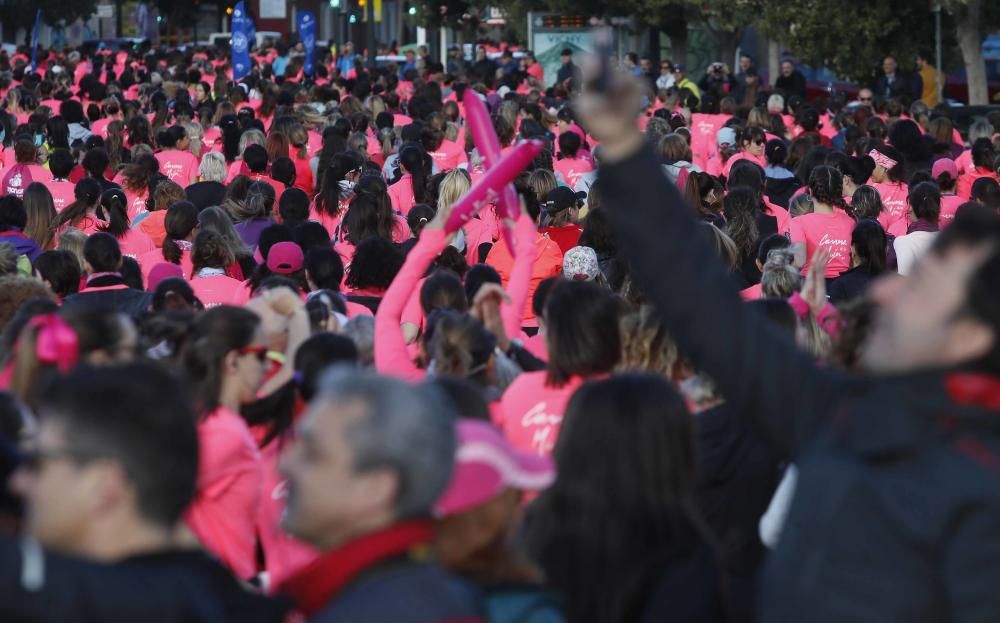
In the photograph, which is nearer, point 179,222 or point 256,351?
point 256,351

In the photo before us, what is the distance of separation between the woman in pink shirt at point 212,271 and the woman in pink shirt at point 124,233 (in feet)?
4.61

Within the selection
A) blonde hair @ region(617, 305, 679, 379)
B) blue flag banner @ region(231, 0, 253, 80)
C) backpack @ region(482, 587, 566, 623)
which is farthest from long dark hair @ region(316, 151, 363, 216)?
blue flag banner @ region(231, 0, 253, 80)

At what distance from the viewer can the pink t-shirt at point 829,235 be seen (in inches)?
393

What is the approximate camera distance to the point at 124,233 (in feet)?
33.2

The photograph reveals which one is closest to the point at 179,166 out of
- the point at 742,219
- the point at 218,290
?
the point at 742,219

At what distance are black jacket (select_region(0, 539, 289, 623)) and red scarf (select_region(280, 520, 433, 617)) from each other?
0.25 feet

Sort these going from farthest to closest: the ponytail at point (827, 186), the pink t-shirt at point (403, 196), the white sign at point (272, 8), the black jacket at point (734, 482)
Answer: the white sign at point (272, 8), the pink t-shirt at point (403, 196), the ponytail at point (827, 186), the black jacket at point (734, 482)

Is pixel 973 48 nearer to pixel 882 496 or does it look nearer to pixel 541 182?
pixel 541 182

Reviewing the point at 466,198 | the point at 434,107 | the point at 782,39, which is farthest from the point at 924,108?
the point at 466,198

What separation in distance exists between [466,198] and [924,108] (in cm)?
1489

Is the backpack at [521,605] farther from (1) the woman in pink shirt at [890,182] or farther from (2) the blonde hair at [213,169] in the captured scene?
(2) the blonde hair at [213,169]

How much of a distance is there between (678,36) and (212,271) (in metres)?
29.8

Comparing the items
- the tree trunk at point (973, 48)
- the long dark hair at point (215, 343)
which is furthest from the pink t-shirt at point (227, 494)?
the tree trunk at point (973, 48)

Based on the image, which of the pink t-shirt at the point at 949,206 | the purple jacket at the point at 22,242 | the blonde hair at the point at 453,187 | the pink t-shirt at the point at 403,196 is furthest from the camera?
the pink t-shirt at the point at 403,196
